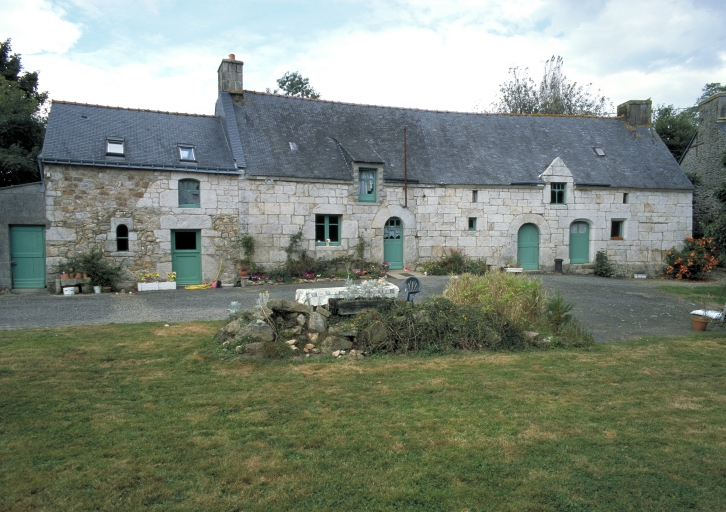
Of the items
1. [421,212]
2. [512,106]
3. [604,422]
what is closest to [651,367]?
[604,422]

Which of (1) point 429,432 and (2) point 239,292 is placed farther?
(2) point 239,292

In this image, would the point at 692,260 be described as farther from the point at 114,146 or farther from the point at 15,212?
the point at 15,212

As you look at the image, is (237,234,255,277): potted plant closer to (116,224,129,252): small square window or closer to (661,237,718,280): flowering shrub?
(116,224,129,252): small square window

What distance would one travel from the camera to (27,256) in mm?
12695

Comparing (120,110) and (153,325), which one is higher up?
(120,110)

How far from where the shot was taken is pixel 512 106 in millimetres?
28672

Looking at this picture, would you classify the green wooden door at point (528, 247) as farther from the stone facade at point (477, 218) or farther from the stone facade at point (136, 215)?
the stone facade at point (136, 215)

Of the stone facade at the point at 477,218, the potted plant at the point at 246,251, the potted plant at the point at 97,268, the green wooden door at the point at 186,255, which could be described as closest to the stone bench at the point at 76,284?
the potted plant at the point at 97,268

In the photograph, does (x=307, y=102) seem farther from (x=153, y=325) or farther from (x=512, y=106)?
(x=512, y=106)

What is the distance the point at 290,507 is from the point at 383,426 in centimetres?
128

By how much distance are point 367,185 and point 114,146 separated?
737 cm

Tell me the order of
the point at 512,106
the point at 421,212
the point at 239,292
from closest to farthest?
the point at 239,292 → the point at 421,212 → the point at 512,106

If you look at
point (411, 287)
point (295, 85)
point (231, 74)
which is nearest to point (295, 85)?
point (295, 85)

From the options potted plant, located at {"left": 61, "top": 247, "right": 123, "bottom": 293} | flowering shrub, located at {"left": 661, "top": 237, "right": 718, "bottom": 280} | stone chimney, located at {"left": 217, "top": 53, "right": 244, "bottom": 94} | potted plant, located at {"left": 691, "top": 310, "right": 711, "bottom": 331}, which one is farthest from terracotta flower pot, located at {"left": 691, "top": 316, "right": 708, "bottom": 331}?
stone chimney, located at {"left": 217, "top": 53, "right": 244, "bottom": 94}
